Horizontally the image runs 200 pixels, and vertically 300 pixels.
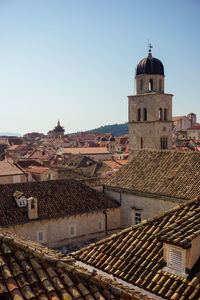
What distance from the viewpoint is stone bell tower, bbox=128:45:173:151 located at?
117 feet

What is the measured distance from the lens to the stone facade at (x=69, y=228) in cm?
1978

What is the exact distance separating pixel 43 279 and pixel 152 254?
449 centimetres

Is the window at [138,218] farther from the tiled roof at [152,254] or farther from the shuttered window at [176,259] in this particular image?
the shuttered window at [176,259]

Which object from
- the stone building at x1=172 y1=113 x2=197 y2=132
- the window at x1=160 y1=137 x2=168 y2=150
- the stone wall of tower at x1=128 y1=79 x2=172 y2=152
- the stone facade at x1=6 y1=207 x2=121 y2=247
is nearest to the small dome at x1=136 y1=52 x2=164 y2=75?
the stone wall of tower at x1=128 y1=79 x2=172 y2=152

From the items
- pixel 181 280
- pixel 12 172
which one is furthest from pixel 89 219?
pixel 181 280

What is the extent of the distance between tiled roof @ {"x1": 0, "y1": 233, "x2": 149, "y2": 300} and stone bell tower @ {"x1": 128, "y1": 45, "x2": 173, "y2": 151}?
1222 inches

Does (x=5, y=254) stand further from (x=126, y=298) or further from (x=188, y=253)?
(x=188, y=253)

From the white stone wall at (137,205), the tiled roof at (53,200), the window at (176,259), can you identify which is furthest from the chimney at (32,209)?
the window at (176,259)

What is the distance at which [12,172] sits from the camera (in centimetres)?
3238

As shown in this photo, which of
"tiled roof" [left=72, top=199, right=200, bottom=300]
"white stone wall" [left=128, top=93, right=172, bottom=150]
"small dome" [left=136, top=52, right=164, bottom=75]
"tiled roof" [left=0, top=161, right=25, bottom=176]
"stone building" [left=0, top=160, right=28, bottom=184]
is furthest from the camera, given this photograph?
"small dome" [left=136, top=52, right=164, bottom=75]

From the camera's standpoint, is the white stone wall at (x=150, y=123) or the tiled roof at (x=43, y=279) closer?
the tiled roof at (x=43, y=279)

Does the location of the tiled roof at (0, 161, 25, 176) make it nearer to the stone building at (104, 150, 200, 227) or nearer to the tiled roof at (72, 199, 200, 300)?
the stone building at (104, 150, 200, 227)

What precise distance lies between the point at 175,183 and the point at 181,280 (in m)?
13.4

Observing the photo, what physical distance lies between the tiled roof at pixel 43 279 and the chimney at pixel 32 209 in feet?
48.4
